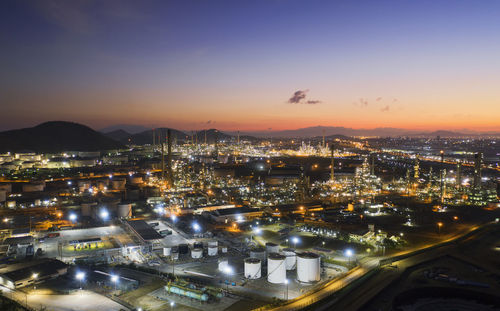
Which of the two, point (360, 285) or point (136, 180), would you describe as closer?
point (360, 285)

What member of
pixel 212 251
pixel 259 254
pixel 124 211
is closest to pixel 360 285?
pixel 259 254

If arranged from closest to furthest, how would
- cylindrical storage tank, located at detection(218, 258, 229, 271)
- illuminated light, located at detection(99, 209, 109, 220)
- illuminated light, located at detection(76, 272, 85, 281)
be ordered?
1. illuminated light, located at detection(76, 272, 85, 281)
2. cylindrical storage tank, located at detection(218, 258, 229, 271)
3. illuminated light, located at detection(99, 209, 109, 220)

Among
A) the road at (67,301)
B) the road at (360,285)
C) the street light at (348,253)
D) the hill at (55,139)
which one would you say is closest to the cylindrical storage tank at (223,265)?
the road at (360,285)

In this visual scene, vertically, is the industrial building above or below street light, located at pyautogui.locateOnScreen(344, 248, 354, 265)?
above

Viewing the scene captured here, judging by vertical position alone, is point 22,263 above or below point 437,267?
above

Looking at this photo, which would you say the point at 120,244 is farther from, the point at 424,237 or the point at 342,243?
the point at 424,237

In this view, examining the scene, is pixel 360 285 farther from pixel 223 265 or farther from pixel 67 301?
pixel 67 301

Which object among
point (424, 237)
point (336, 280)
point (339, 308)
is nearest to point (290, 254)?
point (336, 280)

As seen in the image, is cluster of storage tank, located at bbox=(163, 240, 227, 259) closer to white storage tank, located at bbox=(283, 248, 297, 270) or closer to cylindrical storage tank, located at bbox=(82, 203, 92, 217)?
white storage tank, located at bbox=(283, 248, 297, 270)

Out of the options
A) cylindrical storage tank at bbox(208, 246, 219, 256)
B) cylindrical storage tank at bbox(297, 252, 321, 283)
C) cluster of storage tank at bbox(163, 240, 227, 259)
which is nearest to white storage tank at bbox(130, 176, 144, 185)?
cluster of storage tank at bbox(163, 240, 227, 259)
